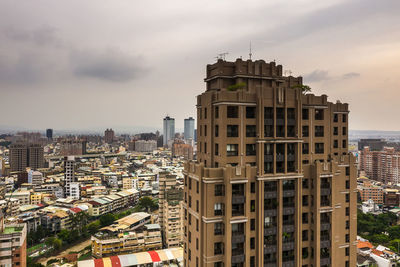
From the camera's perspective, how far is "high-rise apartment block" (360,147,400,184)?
10206 cm

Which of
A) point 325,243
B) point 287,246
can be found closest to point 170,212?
point 325,243

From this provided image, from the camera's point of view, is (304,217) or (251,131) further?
(304,217)

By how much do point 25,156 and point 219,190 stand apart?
119m

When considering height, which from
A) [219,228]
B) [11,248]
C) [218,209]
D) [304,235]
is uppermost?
[218,209]

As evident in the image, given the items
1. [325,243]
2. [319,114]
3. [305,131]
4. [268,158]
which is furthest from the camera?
[319,114]

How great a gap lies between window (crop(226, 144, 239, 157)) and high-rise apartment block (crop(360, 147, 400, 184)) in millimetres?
103232

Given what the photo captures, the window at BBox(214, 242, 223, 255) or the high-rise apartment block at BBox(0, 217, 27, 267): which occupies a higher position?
the window at BBox(214, 242, 223, 255)

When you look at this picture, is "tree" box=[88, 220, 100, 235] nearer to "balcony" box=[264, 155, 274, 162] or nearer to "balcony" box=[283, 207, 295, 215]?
"balcony" box=[283, 207, 295, 215]

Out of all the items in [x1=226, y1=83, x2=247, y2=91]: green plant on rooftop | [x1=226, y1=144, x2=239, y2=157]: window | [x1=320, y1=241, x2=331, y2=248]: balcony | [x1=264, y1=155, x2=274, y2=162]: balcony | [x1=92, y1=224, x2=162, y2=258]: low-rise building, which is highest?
[x1=226, y1=83, x2=247, y2=91]: green plant on rooftop

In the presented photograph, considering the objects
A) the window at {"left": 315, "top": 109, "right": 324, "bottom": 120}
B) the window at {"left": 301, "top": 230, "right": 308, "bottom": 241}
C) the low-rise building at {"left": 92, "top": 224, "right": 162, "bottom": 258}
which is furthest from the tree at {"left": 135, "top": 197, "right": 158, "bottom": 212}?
the window at {"left": 315, "top": 109, "right": 324, "bottom": 120}

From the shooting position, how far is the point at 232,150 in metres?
17.0

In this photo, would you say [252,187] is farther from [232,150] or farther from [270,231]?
[270,231]

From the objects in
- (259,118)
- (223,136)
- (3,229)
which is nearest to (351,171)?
(259,118)

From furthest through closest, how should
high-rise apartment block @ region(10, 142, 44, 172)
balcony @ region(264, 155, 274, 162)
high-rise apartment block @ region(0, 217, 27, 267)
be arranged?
high-rise apartment block @ region(10, 142, 44, 172) → high-rise apartment block @ region(0, 217, 27, 267) → balcony @ region(264, 155, 274, 162)
